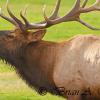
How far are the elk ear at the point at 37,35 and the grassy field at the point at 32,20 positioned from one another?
75cm

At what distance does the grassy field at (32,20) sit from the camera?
11.2 metres

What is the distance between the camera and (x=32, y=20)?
89.7 ft

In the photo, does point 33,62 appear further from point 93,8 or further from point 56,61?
point 93,8

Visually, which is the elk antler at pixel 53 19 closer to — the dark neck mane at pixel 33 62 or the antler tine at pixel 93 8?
the antler tine at pixel 93 8

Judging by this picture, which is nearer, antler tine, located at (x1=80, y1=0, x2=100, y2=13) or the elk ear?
the elk ear

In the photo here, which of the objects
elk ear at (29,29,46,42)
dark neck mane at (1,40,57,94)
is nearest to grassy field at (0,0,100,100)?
dark neck mane at (1,40,57,94)

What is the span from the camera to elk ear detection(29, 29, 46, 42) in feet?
29.3

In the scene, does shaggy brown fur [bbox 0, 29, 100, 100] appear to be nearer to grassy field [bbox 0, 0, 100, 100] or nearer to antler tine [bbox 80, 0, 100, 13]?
grassy field [bbox 0, 0, 100, 100]

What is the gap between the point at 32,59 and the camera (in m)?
9.04

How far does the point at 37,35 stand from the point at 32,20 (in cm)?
1842

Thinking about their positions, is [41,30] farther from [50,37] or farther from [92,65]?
[50,37]

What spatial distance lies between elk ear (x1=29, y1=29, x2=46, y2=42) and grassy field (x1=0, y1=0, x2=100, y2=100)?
0.75 meters

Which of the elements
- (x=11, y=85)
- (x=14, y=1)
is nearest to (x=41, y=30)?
(x=11, y=85)

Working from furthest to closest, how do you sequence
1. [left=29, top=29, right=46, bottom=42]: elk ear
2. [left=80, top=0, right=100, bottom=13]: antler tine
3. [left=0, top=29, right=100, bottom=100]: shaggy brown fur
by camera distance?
[left=80, top=0, right=100, bottom=13]: antler tine, [left=29, top=29, right=46, bottom=42]: elk ear, [left=0, top=29, right=100, bottom=100]: shaggy brown fur
